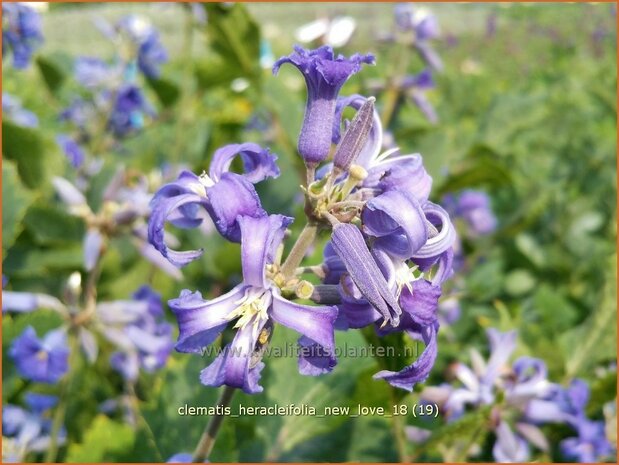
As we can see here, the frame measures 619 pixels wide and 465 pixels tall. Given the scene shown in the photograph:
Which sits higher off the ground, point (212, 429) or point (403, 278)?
point (403, 278)

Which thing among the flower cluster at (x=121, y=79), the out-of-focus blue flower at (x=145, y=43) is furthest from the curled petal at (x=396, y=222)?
the out-of-focus blue flower at (x=145, y=43)

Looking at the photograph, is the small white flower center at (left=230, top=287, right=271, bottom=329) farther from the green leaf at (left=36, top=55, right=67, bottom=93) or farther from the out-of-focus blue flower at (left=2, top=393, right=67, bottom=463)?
the green leaf at (left=36, top=55, right=67, bottom=93)

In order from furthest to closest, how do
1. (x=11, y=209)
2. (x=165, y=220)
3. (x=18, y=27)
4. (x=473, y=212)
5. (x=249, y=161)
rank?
(x=473, y=212), (x=18, y=27), (x=11, y=209), (x=249, y=161), (x=165, y=220)

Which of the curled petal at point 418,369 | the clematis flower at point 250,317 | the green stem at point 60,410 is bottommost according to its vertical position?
the green stem at point 60,410

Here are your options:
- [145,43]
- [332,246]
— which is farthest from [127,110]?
[332,246]

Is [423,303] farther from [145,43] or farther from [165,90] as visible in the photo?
[165,90]

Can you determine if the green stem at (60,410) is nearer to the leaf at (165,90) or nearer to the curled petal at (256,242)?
the curled petal at (256,242)

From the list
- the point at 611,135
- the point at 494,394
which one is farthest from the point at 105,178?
the point at 611,135
